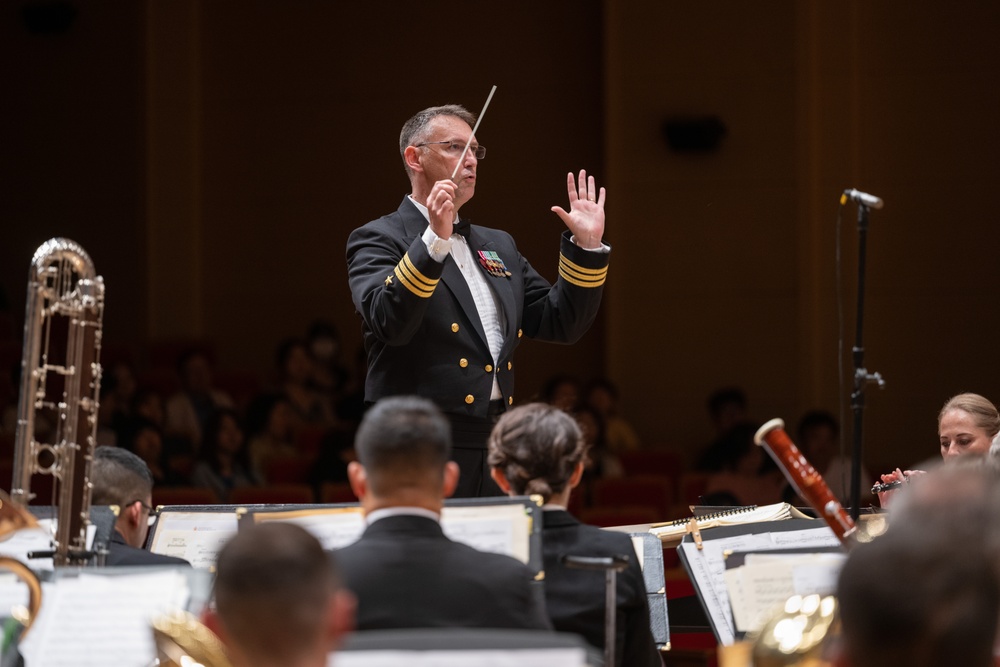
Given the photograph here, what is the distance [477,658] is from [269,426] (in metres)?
5.49

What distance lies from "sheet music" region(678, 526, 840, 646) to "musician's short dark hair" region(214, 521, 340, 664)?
54.6 inches

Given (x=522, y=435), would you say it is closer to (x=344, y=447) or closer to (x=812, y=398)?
(x=344, y=447)

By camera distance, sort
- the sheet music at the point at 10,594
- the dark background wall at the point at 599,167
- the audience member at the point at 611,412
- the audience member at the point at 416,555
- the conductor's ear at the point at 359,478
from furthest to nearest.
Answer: the dark background wall at the point at 599,167, the audience member at the point at 611,412, the sheet music at the point at 10,594, the conductor's ear at the point at 359,478, the audience member at the point at 416,555

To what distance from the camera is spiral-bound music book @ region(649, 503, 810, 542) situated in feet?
11.0

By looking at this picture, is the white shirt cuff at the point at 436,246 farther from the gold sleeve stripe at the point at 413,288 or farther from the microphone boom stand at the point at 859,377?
the microphone boom stand at the point at 859,377

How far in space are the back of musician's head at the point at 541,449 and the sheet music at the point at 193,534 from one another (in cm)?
78

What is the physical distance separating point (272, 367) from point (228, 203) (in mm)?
1097

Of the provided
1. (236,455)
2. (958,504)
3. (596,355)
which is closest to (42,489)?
(236,455)

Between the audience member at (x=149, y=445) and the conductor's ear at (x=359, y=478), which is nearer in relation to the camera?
the conductor's ear at (x=359, y=478)

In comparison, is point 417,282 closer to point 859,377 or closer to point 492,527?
point 492,527

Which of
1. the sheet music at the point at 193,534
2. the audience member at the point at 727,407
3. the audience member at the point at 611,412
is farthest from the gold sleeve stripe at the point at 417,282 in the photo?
the audience member at the point at 727,407

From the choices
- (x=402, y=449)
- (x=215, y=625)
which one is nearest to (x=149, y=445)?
(x=402, y=449)

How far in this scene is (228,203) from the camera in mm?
9062

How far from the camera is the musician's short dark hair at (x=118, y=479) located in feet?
10.5
